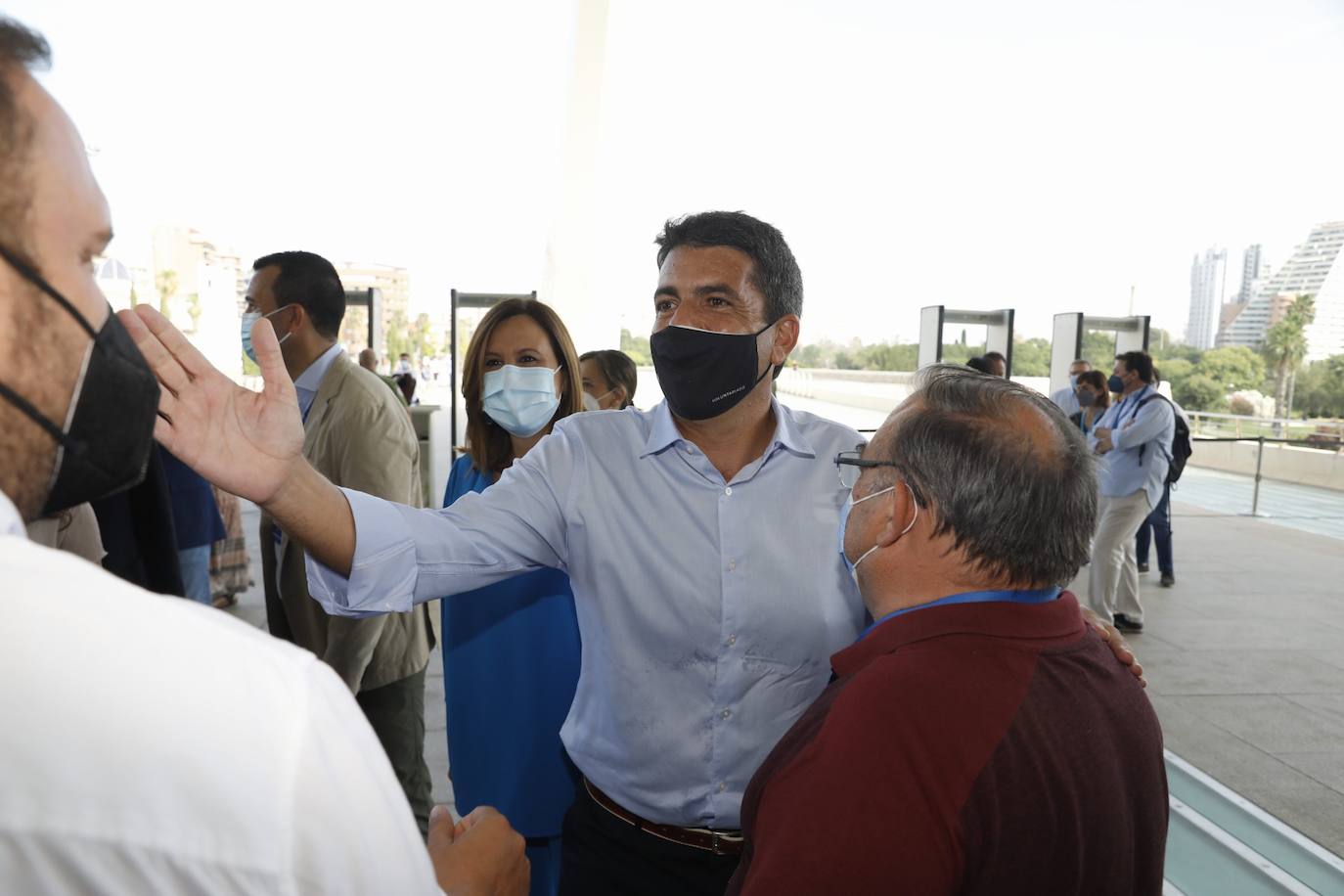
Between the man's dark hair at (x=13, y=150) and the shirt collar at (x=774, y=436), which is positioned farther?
the shirt collar at (x=774, y=436)

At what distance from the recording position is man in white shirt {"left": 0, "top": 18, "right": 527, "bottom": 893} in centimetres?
45

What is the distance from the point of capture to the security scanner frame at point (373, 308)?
9484 millimetres

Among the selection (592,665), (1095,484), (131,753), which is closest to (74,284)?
(131,753)

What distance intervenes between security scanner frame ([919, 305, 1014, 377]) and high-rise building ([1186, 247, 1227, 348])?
22.6m

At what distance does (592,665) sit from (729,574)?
372 mm

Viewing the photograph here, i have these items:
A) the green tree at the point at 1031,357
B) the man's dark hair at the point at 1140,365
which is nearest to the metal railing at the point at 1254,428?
the green tree at the point at 1031,357

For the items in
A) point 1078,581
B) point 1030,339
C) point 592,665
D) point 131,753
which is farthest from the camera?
point 1030,339

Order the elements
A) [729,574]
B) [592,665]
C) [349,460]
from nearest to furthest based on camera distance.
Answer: [729,574] < [592,665] < [349,460]

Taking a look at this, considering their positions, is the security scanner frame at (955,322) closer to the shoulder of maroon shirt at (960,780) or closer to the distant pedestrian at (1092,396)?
the distant pedestrian at (1092,396)

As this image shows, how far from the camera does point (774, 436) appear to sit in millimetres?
1869

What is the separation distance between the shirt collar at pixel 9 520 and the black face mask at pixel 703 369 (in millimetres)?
1433

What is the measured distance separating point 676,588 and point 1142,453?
540 centimetres

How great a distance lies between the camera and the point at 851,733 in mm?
1003

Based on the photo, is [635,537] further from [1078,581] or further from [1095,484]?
[1078,581]
